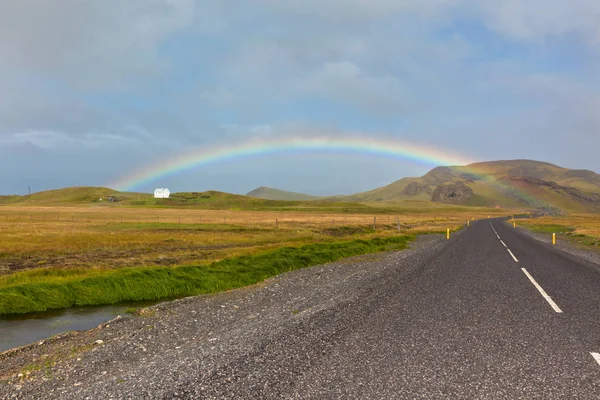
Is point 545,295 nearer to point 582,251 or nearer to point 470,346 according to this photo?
point 470,346

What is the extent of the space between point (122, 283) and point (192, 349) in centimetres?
1180

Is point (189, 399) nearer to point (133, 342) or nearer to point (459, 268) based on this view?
point (133, 342)

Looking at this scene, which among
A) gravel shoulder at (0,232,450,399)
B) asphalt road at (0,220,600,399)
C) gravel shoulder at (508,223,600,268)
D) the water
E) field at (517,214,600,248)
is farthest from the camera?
field at (517,214,600,248)

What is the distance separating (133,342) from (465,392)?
7354 millimetres

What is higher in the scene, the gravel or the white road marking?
the white road marking

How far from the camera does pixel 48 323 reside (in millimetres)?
13359

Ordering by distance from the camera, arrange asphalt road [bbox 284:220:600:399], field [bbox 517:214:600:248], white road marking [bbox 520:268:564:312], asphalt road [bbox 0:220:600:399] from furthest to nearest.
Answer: field [bbox 517:214:600:248]
white road marking [bbox 520:268:564:312]
asphalt road [bbox 0:220:600:399]
asphalt road [bbox 284:220:600:399]

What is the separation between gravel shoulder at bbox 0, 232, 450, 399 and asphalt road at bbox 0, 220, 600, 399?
A: 0.04 meters

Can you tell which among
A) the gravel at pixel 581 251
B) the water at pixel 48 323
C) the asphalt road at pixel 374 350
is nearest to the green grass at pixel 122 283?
the water at pixel 48 323

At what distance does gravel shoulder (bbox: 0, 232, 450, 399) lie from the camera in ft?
20.3

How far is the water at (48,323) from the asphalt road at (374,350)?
12.8 feet

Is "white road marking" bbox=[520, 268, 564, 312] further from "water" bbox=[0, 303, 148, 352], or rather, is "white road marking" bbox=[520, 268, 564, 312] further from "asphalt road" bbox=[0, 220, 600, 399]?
"water" bbox=[0, 303, 148, 352]

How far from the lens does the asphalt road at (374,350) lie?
229 inches

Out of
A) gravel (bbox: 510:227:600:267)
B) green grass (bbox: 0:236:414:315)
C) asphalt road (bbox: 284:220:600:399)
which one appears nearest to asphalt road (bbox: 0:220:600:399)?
asphalt road (bbox: 284:220:600:399)
